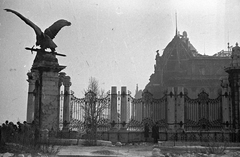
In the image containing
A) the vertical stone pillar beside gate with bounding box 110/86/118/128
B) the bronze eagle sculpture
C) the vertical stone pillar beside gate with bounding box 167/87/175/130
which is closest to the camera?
the bronze eagle sculpture

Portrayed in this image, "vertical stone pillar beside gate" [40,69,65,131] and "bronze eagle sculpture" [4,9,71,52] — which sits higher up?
"bronze eagle sculpture" [4,9,71,52]

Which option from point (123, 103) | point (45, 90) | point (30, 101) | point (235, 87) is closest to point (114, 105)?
point (123, 103)

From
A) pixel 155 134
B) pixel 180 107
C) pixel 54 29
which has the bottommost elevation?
pixel 155 134

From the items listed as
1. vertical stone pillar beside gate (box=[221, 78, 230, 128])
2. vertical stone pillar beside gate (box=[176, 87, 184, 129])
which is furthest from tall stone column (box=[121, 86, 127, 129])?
vertical stone pillar beside gate (box=[221, 78, 230, 128])

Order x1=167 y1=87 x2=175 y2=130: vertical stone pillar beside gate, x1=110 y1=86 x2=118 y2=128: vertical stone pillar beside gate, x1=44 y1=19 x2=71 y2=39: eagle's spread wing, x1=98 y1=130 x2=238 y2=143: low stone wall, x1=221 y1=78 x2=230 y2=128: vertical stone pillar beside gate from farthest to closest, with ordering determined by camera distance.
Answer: x1=110 y1=86 x2=118 y2=128: vertical stone pillar beside gate, x1=167 y1=87 x2=175 y2=130: vertical stone pillar beside gate, x1=221 y1=78 x2=230 y2=128: vertical stone pillar beside gate, x1=98 y1=130 x2=238 y2=143: low stone wall, x1=44 y1=19 x2=71 y2=39: eagle's spread wing

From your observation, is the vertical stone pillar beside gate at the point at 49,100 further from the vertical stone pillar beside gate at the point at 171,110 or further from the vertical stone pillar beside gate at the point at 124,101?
the vertical stone pillar beside gate at the point at 171,110

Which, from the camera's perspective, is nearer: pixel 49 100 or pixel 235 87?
pixel 49 100

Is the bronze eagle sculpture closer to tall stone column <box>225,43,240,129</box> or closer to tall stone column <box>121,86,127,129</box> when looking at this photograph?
tall stone column <box>121,86,127,129</box>

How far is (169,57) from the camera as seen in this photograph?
48750 mm

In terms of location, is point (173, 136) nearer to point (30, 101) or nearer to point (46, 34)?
point (30, 101)

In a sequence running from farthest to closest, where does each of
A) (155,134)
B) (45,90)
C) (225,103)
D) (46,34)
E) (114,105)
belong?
(114,105) < (225,103) < (155,134) < (46,34) < (45,90)

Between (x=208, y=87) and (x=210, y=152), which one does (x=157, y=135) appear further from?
(x=208, y=87)

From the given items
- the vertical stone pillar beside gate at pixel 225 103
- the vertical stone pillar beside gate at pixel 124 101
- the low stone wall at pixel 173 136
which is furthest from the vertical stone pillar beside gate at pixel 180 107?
the vertical stone pillar beside gate at pixel 124 101

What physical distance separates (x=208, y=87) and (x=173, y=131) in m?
24.1
